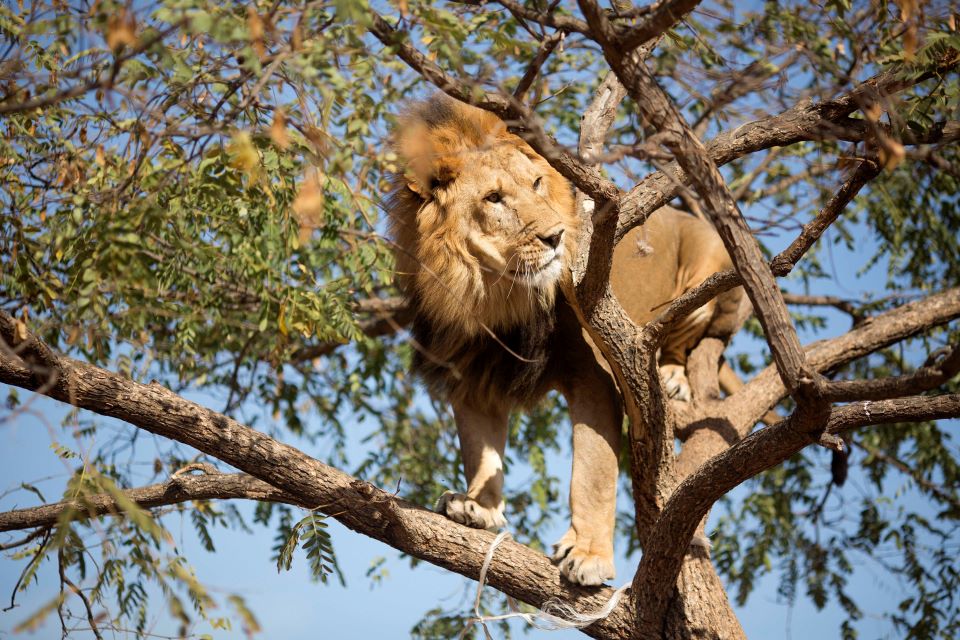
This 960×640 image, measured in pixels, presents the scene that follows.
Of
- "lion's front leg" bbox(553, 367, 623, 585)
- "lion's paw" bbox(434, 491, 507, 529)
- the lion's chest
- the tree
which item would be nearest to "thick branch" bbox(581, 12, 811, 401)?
the tree

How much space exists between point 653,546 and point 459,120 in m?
2.04

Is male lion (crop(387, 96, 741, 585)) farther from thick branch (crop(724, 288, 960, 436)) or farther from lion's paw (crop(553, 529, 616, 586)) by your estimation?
thick branch (crop(724, 288, 960, 436))

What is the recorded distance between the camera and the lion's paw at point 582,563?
12.2 ft

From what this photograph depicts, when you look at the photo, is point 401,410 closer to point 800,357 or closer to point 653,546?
point 653,546

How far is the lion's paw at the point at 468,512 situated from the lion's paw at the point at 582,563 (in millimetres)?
415

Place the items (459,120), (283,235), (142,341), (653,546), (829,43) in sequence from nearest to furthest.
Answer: (653,546) < (283,235) < (459,120) < (142,341) < (829,43)

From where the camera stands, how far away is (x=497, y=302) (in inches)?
170

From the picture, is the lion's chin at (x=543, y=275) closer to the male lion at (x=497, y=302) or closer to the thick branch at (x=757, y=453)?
the male lion at (x=497, y=302)

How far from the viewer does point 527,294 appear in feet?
13.9

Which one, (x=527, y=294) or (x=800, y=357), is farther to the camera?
(x=527, y=294)

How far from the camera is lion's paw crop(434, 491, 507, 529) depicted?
13.5ft

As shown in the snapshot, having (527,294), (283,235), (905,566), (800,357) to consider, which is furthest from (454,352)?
(905,566)

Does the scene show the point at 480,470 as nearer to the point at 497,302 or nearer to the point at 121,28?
the point at 497,302

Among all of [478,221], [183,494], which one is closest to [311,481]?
[183,494]
